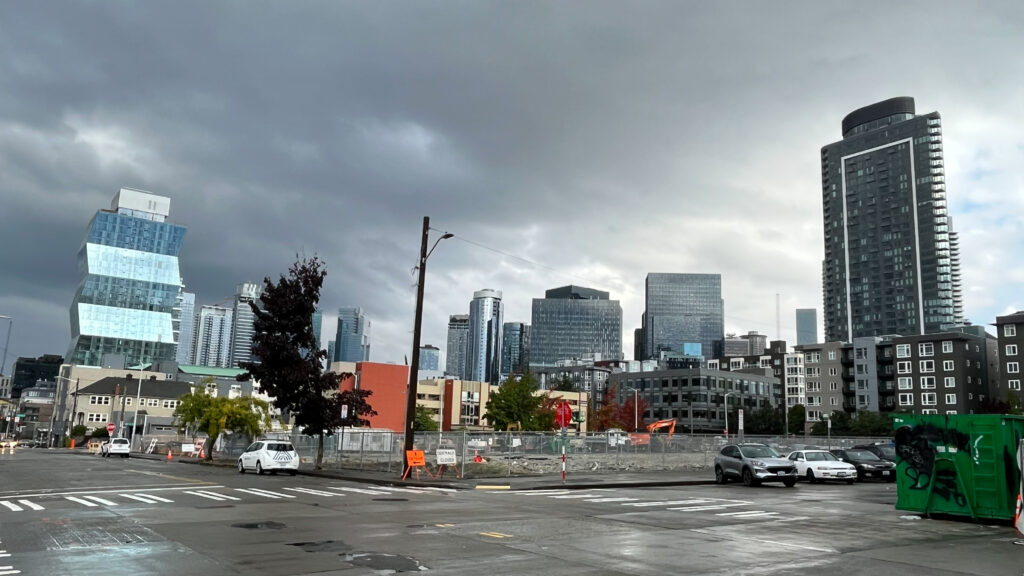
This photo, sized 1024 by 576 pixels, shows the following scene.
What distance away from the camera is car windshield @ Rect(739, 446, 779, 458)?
97.0ft

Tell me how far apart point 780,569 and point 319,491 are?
17.0m

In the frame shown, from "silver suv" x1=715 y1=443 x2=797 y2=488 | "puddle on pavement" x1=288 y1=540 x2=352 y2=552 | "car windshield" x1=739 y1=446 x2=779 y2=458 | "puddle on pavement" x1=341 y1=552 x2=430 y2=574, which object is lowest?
"puddle on pavement" x1=288 y1=540 x2=352 y2=552

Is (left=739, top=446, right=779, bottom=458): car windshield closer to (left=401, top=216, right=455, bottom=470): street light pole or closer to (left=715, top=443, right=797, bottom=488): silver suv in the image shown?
(left=715, top=443, right=797, bottom=488): silver suv

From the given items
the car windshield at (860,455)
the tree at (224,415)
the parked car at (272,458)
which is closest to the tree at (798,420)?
the car windshield at (860,455)

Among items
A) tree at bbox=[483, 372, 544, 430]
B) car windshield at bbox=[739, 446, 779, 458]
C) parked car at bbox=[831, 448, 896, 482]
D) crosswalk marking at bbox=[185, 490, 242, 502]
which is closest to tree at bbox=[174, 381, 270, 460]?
crosswalk marking at bbox=[185, 490, 242, 502]

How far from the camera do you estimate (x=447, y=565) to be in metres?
10.1

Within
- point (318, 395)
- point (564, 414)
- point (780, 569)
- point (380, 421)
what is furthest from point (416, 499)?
point (380, 421)

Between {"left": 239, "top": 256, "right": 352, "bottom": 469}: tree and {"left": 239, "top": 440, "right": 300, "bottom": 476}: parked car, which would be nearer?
{"left": 239, "top": 440, "right": 300, "bottom": 476}: parked car

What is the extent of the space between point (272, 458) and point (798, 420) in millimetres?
114729

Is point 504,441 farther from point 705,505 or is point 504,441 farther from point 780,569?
point 780,569

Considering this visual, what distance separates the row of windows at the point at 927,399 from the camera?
10688 cm

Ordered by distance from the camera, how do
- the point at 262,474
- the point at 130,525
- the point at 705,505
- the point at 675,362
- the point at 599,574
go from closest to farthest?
1. the point at 599,574
2. the point at 130,525
3. the point at 705,505
4. the point at 262,474
5. the point at 675,362

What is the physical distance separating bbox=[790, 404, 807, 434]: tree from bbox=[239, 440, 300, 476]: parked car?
372 ft

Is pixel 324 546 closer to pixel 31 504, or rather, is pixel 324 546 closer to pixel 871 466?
pixel 31 504
